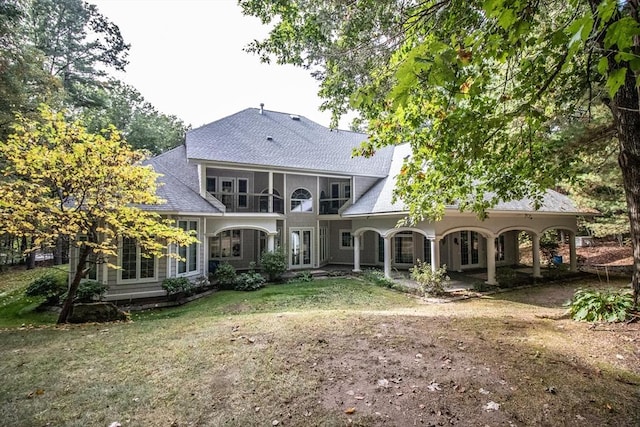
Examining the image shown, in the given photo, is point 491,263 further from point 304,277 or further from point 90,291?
point 90,291

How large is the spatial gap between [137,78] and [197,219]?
66.9 feet

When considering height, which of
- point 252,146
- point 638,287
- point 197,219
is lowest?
point 638,287

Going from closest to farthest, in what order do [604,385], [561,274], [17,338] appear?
[604,385] → [17,338] → [561,274]

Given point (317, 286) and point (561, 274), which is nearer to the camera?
point (317, 286)

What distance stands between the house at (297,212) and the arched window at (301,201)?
2.4 inches

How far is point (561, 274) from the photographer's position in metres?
15.1

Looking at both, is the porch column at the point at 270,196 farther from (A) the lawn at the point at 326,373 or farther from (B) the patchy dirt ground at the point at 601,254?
(B) the patchy dirt ground at the point at 601,254

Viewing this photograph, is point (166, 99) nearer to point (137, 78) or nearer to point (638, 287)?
point (137, 78)

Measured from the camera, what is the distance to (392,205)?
13398mm

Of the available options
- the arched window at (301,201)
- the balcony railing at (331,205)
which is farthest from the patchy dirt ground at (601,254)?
the arched window at (301,201)

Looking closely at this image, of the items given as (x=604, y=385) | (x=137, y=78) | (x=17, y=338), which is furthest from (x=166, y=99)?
(x=604, y=385)

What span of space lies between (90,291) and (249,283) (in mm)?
5495

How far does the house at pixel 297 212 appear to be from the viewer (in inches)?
490

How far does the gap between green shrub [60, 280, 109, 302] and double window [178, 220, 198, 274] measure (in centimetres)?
261
